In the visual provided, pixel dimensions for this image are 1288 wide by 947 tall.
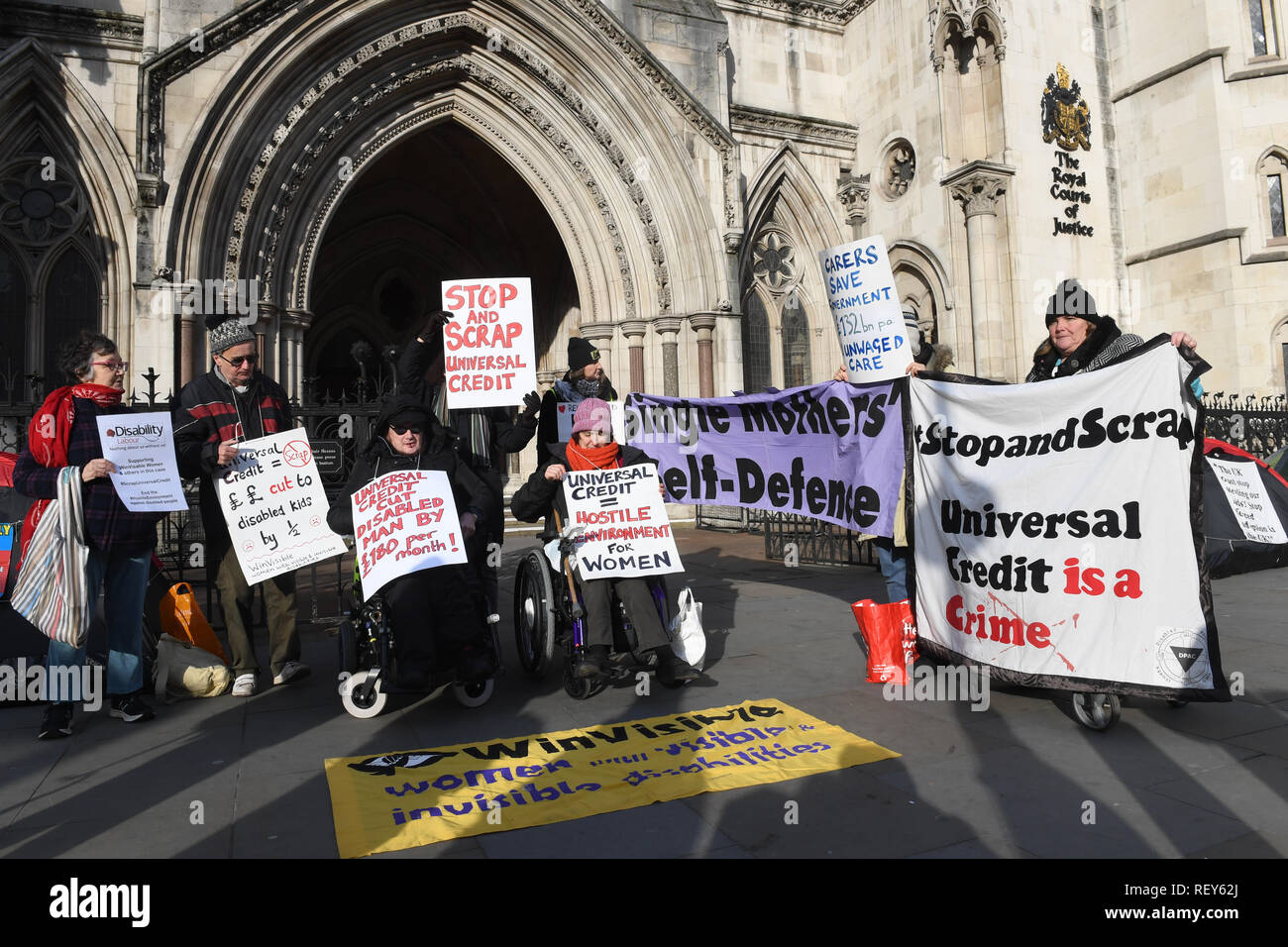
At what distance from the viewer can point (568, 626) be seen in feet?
17.2

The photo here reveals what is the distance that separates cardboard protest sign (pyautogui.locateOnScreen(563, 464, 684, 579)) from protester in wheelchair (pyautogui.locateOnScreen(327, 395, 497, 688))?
2.01 ft

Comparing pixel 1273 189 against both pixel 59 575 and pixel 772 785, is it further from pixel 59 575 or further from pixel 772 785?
pixel 59 575

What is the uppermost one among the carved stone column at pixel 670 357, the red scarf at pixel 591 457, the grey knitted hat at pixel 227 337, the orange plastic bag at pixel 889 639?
the carved stone column at pixel 670 357

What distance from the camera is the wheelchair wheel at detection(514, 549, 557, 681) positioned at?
5.15 metres

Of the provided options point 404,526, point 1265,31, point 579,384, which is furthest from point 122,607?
point 1265,31

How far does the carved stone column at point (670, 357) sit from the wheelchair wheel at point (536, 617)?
11251 millimetres

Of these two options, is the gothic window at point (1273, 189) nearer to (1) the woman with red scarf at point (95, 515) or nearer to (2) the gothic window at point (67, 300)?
(1) the woman with red scarf at point (95, 515)

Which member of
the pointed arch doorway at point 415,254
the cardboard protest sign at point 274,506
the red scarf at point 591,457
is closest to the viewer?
the cardboard protest sign at point 274,506

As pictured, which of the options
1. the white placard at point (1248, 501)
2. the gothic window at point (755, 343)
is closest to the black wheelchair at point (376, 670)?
the white placard at point (1248, 501)

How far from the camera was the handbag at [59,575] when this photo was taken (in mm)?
4414

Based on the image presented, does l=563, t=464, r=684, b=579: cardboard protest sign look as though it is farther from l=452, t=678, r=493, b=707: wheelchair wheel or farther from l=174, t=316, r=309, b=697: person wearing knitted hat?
l=174, t=316, r=309, b=697: person wearing knitted hat

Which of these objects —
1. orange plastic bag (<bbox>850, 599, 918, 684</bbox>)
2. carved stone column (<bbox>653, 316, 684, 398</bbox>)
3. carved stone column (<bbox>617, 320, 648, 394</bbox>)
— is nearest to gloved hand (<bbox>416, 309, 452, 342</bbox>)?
orange plastic bag (<bbox>850, 599, 918, 684</bbox>)

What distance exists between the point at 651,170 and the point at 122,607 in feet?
44.0

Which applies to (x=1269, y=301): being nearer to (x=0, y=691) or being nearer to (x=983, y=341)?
(x=983, y=341)
